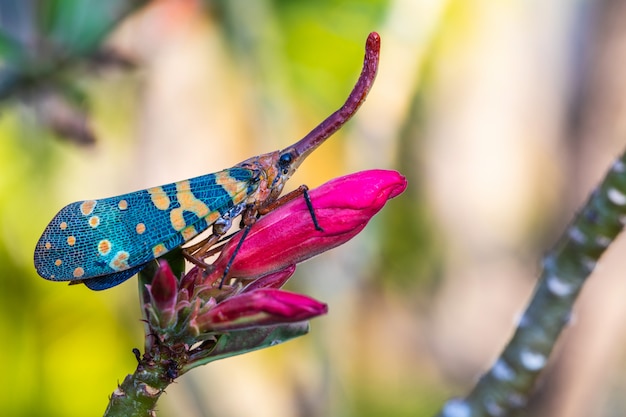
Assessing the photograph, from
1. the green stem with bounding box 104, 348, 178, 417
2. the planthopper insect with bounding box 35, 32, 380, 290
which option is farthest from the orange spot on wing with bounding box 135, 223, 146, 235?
the green stem with bounding box 104, 348, 178, 417

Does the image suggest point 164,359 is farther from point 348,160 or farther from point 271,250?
point 348,160

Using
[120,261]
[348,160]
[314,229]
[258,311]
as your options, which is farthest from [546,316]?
[348,160]

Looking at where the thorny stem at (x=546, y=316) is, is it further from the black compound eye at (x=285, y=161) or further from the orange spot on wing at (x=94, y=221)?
the orange spot on wing at (x=94, y=221)

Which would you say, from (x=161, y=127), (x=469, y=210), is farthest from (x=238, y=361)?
(x=469, y=210)

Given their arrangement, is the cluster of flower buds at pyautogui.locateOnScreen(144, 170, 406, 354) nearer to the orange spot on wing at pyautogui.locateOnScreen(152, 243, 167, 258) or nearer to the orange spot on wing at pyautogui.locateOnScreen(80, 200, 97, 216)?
the orange spot on wing at pyautogui.locateOnScreen(152, 243, 167, 258)

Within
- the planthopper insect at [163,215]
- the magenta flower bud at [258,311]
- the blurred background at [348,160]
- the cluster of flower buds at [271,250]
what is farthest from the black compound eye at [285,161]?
the blurred background at [348,160]

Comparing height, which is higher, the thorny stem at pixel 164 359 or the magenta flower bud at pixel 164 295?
the magenta flower bud at pixel 164 295

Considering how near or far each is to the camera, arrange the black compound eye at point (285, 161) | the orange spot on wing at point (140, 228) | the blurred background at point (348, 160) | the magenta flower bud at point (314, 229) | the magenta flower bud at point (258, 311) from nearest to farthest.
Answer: the magenta flower bud at point (258, 311), the magenta flower bud at point (314, 229), the orange spot on wing at point (140, 228), the black compound eye at point (285, 161), the blurred background at point (348, 160)

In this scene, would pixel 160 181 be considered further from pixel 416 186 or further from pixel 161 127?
pixel 416 186
